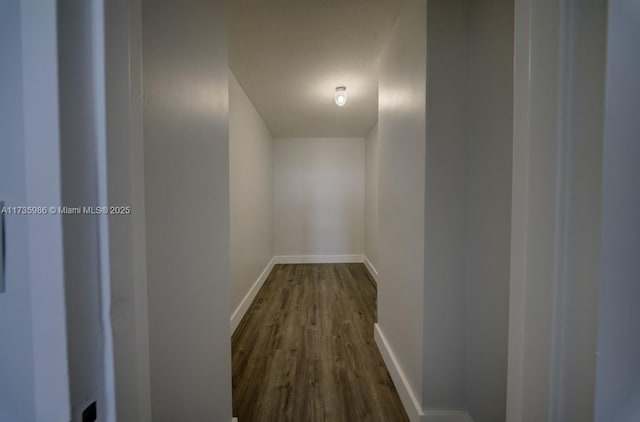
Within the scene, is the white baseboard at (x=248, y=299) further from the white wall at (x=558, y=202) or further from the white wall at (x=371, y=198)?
the white wall at (x=558, y=202)

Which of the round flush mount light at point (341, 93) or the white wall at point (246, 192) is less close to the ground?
the round flush mount light at point (341, 93)

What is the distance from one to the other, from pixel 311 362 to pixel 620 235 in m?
1.86

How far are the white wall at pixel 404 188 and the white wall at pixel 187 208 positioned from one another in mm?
998

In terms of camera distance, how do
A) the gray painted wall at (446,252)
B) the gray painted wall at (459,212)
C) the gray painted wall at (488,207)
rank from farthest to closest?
the gray painted wall at (446,252), the gray painted wall at (459,212), the gray painted wall at (488,207)

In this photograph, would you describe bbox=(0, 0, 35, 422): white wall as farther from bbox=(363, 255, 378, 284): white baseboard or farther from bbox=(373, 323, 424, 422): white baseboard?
bbox=(363, 255, 378, 284): white baseboard

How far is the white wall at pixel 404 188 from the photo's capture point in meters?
1.24

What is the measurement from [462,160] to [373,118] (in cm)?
268

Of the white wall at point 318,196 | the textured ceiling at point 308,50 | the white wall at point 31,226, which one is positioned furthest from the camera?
the white wall at point 318,196

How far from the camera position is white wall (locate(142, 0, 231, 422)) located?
743 mm

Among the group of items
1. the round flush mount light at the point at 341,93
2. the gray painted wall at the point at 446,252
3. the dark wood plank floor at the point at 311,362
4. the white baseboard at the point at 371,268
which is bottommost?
the dark wood plank floor at the point at 311,362

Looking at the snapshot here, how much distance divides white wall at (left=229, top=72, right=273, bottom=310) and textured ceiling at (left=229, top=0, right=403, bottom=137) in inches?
11.2

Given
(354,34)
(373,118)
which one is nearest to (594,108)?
(354,34)

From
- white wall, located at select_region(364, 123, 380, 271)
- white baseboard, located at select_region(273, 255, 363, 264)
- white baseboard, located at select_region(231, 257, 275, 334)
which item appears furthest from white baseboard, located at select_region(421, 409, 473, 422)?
white baseboard, located at select_region(273, 255, 363, 264)

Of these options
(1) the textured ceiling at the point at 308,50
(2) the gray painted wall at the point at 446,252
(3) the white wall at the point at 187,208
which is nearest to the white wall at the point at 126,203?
(3) the white wall at the point at 187,208
